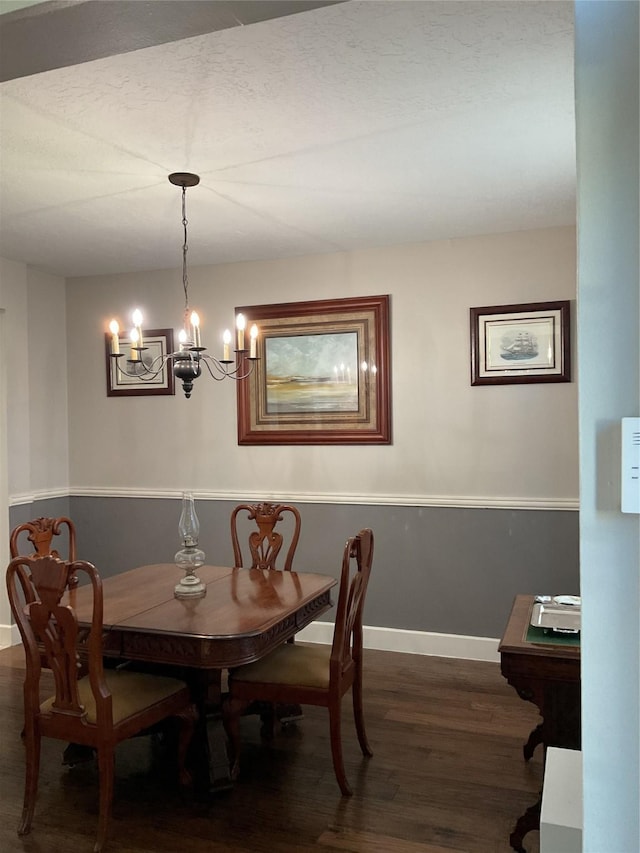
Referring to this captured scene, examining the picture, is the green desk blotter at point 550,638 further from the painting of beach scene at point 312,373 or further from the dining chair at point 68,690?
the painting of beach scene at point 312,373

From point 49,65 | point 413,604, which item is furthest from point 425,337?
point 49,65

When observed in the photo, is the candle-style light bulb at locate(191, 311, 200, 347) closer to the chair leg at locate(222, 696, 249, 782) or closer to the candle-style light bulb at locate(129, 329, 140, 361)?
the candle-style light bulb at locate(129, 329, 140, 361)

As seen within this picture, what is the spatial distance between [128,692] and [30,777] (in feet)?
1.38

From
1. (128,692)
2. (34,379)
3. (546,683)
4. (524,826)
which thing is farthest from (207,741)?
(34,379)

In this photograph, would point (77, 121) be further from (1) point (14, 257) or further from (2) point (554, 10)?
(1) point (14, 257)

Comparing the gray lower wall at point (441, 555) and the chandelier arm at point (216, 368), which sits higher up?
the chandelier arm at point (216, 368)

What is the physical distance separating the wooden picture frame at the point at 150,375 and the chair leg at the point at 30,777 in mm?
2701

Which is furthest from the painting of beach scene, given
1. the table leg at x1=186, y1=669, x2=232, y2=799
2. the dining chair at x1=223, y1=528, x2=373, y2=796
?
the table leg at x1=186, y1=669, x2=232, y2=799

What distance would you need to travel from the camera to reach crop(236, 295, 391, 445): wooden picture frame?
425cm

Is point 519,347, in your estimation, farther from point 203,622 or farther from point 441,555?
point 203,622

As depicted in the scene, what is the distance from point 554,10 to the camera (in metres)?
1.78

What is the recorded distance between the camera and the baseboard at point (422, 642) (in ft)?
13.3

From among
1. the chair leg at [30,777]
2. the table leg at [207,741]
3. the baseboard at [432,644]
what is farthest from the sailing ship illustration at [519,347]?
the chair leg at [30,777]

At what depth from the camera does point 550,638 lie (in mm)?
2215
